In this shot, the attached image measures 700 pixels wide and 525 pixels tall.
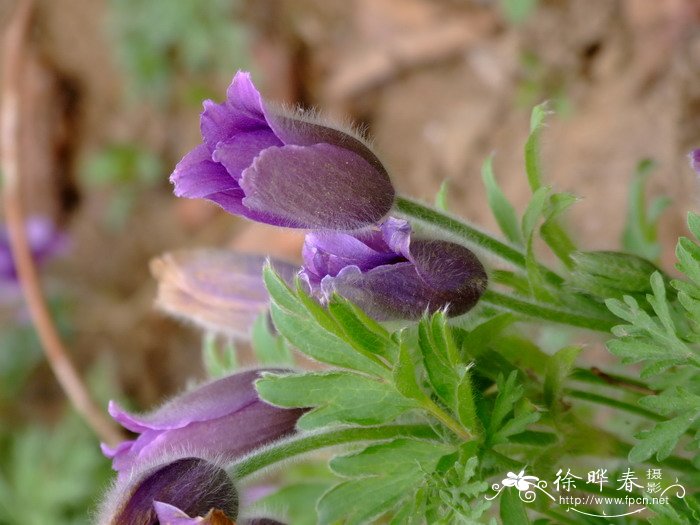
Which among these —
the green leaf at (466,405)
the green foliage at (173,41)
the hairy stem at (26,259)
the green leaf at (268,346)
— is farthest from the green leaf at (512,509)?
the green foliage at (173,41)

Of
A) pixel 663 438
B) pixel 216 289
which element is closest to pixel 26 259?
pixel 216 289

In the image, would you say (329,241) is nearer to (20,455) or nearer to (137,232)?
(20,455)

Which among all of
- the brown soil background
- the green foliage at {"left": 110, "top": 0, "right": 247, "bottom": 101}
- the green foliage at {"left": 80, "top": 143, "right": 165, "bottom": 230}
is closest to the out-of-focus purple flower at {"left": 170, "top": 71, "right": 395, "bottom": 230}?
the brown soil background

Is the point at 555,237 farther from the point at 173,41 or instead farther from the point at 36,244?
the point at 173,41

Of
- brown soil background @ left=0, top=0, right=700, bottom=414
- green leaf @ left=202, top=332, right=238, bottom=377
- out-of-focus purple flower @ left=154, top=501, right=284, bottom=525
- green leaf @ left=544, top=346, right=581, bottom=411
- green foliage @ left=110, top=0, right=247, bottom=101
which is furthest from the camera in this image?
green foliage @ left=110, top=0, right=247, bottom=101

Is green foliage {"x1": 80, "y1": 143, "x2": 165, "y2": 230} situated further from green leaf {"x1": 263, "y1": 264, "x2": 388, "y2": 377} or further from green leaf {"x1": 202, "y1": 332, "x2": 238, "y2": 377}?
green leaf {"x1": 263, "y1": 264, "x2": 388, "y2": 377}

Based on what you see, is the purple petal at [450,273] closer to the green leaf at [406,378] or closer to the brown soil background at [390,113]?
the green leaf at [406,378]

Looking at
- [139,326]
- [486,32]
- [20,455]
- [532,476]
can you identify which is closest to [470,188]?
[486,32]
